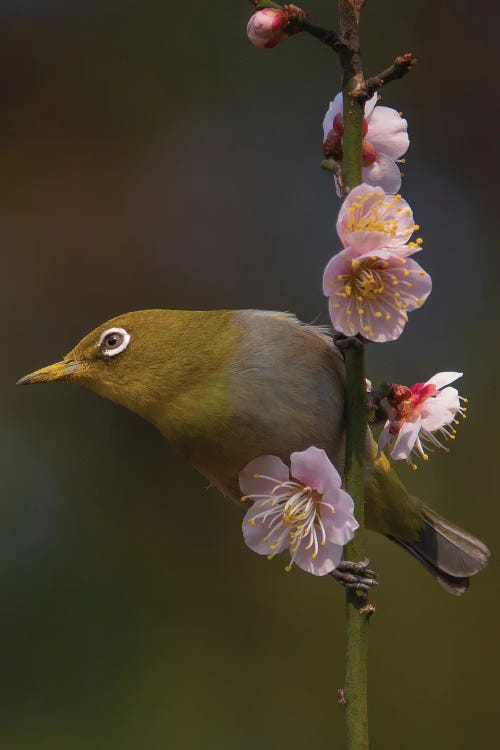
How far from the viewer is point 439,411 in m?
1.63

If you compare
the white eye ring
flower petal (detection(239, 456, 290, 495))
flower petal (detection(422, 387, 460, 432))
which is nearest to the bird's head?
the white eye ring

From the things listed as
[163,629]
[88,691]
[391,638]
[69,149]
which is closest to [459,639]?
[391,638]

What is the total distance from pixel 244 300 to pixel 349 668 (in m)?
3.81

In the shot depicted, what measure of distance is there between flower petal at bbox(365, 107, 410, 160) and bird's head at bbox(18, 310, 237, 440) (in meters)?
0.68

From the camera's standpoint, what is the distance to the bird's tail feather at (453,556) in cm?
252

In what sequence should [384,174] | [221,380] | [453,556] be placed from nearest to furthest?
[384,174]
[221,380]
[453,556]

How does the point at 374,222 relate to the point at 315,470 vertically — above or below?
above

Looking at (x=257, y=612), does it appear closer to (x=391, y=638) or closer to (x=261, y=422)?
(x=391, y=638)

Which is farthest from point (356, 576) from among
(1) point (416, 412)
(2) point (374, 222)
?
(2) point (374, 222)

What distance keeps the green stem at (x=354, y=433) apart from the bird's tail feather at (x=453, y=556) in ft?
3.68

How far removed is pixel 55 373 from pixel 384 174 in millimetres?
898

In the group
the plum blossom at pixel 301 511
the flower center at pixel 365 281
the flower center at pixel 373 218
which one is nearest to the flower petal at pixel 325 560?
the plum blossom at pixel 301 511

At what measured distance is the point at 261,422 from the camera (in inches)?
79.4

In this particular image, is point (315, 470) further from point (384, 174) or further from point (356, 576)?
point (384, 174)
